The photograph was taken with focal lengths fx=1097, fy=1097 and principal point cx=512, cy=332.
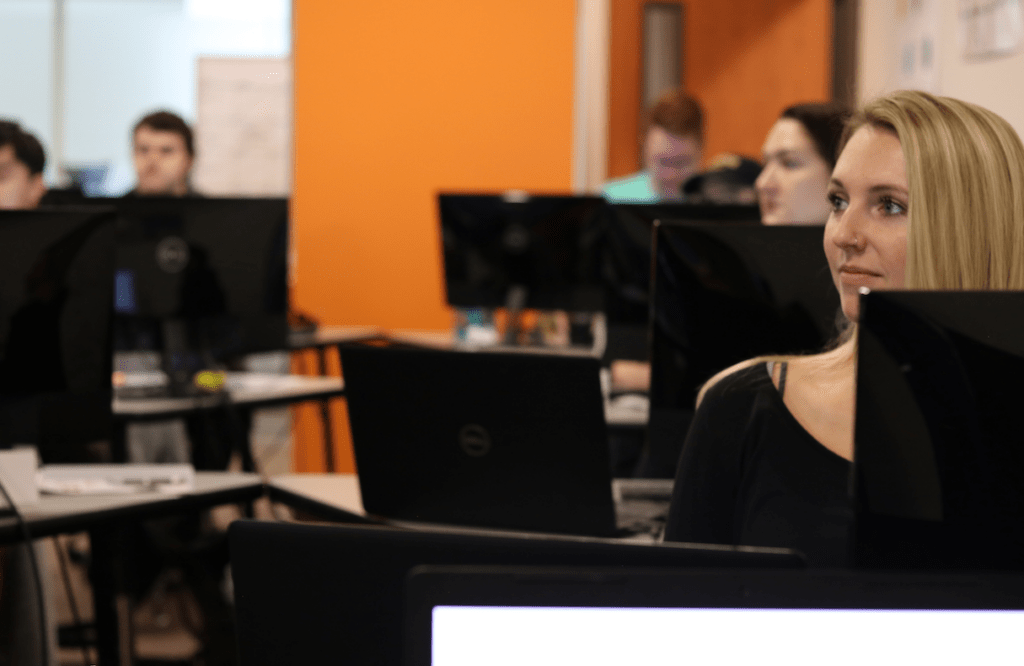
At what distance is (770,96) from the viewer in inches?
246

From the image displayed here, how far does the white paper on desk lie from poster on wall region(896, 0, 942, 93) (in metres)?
3.08

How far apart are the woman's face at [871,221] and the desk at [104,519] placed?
130 centimetres

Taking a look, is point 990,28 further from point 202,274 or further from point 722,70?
point 722,70

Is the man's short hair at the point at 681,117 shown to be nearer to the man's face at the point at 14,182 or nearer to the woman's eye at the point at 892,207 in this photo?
the man's face at the point at 14,182

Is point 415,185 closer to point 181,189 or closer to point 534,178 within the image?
point 534,178

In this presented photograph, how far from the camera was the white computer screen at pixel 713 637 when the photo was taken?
0.49m

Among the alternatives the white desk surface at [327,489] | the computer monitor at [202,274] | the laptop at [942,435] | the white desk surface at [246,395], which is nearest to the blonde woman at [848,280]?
the laptop at [942,435]

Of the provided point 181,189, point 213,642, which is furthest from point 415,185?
point 213,642

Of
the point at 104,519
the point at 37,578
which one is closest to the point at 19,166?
the point at 104,519

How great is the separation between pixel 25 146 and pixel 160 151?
0.73m

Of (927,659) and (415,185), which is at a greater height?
(415,185)

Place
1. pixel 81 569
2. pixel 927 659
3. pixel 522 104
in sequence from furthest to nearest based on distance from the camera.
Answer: pixel 522 104, pixel 81 569, pixel 927 659

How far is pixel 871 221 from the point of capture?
43.4 inches

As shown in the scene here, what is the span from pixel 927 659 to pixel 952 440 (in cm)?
13
